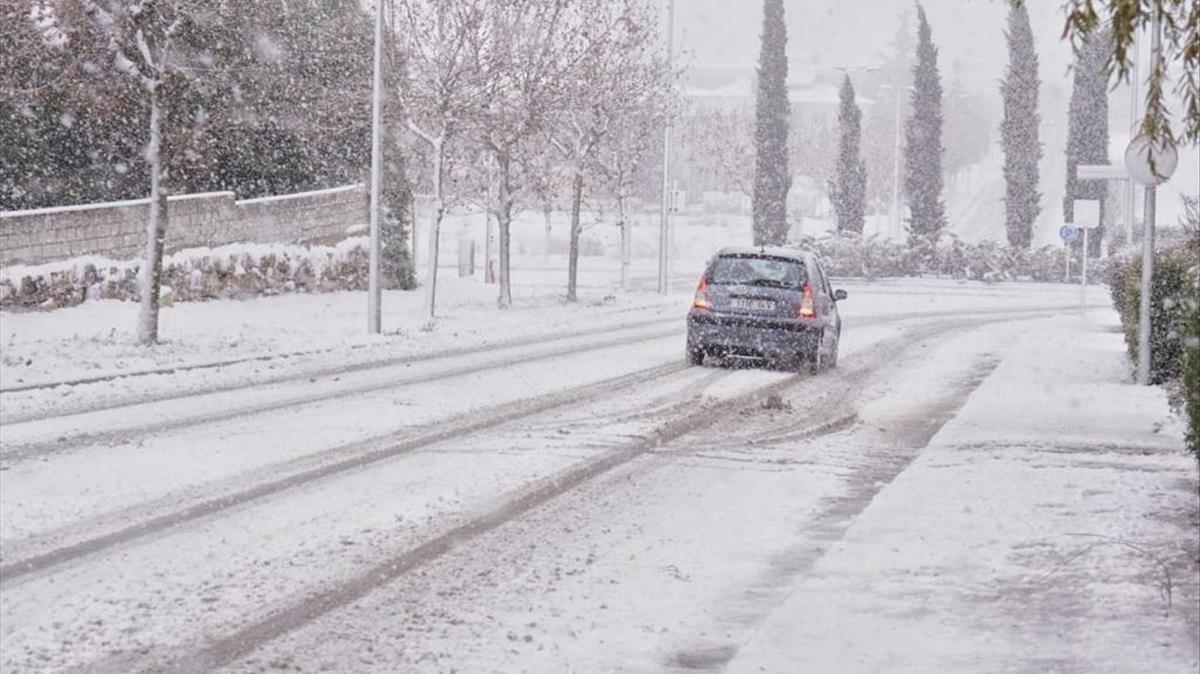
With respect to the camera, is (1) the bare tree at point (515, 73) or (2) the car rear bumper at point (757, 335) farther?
(1) the bare tree at point (515, 73)

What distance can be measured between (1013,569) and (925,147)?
60.4 meters

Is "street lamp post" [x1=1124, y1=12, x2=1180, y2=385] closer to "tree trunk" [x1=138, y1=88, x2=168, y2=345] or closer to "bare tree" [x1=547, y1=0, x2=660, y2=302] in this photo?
"tree trunk" [x1=138, y1=88, x2=168, y2=345]

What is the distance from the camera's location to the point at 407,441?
13.0m

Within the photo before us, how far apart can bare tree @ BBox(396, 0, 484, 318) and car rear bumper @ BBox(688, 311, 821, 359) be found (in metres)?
9.91

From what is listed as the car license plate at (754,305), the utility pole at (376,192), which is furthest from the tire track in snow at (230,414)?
the utility pole at (376,192)

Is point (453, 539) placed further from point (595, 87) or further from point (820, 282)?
point (595, 87)

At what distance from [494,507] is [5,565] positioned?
3.11m

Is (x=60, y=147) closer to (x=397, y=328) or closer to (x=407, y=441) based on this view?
(x=397, y=328)

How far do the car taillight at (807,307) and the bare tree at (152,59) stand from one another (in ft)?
30.2

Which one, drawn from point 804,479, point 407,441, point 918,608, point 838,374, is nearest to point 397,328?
point 838,374

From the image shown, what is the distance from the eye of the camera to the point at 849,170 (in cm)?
6956

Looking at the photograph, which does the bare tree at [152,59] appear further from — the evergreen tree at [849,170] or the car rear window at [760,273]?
the evergreen tree at [849,170]

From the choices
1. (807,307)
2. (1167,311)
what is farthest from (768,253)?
(1167,311)

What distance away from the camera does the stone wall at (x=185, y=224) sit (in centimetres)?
2564
